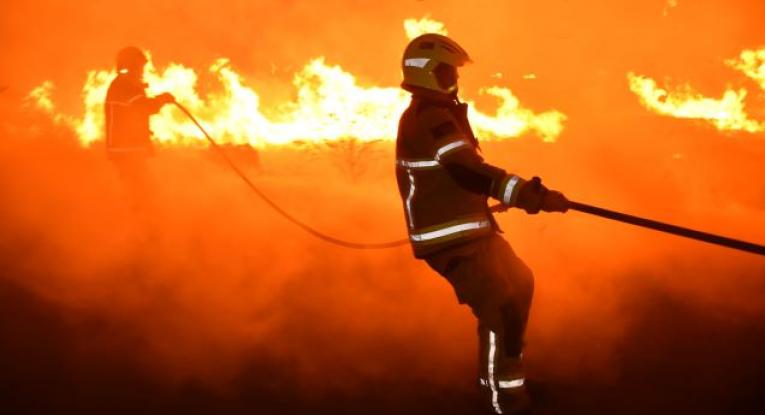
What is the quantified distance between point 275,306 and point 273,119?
5.67 meters

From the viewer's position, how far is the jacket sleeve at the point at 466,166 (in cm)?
342

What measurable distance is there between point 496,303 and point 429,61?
1.47m

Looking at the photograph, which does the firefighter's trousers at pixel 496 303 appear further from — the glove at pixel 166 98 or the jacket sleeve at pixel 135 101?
the jacket sleeve at pixel 135 101

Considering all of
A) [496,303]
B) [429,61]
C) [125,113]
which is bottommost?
[496,303]

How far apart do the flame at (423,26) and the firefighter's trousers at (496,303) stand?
738 centimetres

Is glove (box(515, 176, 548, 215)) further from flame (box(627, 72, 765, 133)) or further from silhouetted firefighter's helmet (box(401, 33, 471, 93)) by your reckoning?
flame (box(627, 72, 765, 133))

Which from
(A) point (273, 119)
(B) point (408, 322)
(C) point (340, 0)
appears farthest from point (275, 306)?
(C) point (340, 0)

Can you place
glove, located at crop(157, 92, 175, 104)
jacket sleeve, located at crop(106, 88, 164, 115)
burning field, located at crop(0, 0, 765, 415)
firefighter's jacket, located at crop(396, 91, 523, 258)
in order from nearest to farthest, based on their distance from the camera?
firefighter's jacket, located at crop(396, 91, 523, 258) < burning field, located at crop(0, 0, 765, 415) < glove, located at crop(157, 92, 175, 104) < jacket sleeve, located at crop(106, 88, 164, 115)

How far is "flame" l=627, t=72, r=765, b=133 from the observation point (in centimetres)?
952

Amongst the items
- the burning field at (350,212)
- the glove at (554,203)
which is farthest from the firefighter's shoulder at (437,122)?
the burning field at (350,212)

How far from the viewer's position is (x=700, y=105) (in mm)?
9719

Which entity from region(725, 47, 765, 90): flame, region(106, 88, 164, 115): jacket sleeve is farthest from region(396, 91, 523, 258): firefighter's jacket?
region(725, 47, 765, 90): flame

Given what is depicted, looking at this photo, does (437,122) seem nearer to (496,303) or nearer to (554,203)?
(554,203)

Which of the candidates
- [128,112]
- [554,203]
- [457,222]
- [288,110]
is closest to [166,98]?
[128,112]
